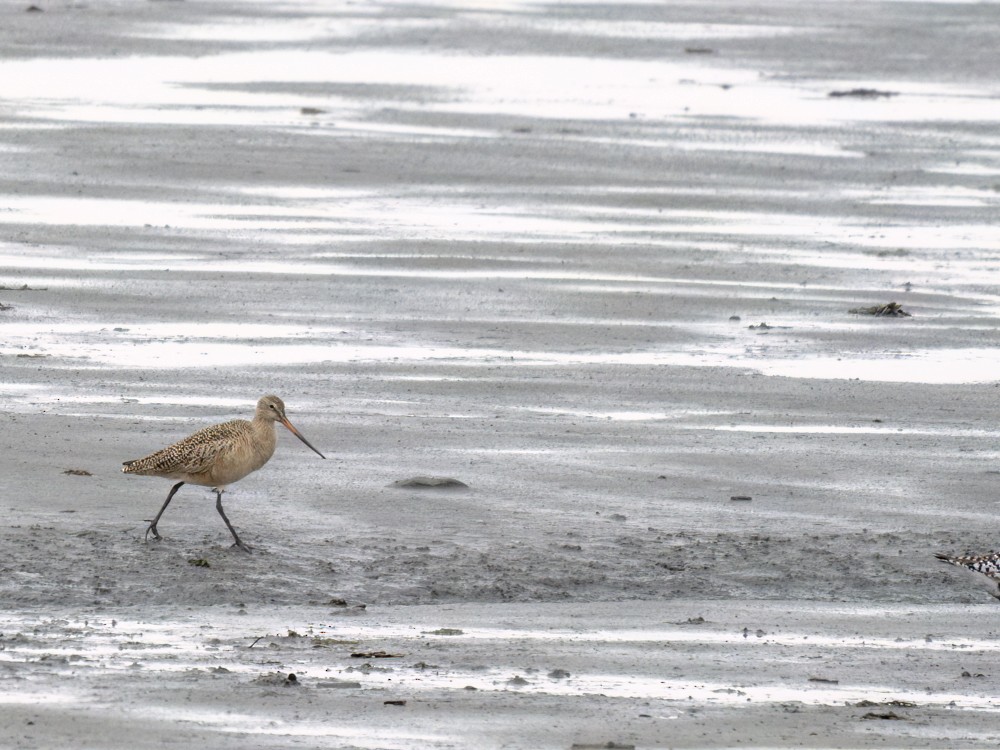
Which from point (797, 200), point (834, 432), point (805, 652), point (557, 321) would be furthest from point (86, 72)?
point (805, 652)

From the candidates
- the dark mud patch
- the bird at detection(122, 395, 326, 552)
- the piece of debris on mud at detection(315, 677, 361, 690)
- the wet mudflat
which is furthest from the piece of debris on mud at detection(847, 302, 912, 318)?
the piece of debris on mud at detection(315, 677, 361, 690)

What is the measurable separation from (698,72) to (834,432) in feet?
48.9

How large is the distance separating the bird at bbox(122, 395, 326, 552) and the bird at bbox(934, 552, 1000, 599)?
2.93 m

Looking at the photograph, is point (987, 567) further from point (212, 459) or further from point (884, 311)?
point (884, 311)

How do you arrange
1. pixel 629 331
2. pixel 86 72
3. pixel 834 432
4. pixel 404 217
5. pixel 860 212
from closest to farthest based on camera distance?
1. pixel 834 432
2. pixel 629 331
3. pixel 404 217
4. pixel 860 212
5. pixel 86 72

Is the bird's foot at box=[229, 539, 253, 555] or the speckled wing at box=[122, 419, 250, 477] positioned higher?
the speckled wing at box=[122, 419, 250, 477]

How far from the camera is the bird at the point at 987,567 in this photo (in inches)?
308

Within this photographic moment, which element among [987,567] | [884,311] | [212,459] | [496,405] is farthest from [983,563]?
[884,311]

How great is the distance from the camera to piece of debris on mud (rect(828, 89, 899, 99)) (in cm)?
2356

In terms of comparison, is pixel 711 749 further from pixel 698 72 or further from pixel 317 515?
pixel 698 72

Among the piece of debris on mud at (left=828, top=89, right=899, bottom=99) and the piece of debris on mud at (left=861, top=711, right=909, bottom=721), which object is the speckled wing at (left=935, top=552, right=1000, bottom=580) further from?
the piece of debris on mud at (left=828, top=89, right=899, bottom=99)

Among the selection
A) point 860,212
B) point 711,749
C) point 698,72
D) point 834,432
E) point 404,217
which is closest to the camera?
point 711,749

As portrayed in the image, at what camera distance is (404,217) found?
16156 millimetres

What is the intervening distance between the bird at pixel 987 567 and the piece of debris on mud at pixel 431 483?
2.32 m
